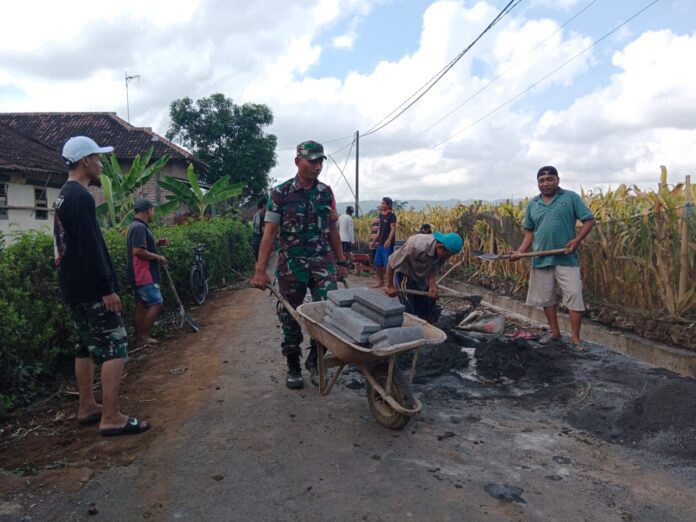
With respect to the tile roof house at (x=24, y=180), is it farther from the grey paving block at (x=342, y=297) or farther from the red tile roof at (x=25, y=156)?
the grey paving block at (x=342, y=297)

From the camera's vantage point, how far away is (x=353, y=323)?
11.0 feet

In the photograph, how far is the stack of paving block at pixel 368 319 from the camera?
10.6ft

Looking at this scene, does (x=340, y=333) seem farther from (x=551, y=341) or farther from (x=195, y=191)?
(x=195, y=191)

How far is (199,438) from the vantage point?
11.0 ft

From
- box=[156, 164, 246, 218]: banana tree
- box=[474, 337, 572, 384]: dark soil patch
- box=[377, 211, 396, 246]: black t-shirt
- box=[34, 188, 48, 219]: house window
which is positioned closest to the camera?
box=[474, 337, 572, 384]: dark soil patch

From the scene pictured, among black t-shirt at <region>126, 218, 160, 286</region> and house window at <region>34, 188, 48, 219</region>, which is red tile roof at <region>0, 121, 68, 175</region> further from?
black t-shirt at <region>126, 218, 160, 286</region>

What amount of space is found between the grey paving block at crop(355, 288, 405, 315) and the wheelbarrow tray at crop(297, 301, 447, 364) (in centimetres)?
27

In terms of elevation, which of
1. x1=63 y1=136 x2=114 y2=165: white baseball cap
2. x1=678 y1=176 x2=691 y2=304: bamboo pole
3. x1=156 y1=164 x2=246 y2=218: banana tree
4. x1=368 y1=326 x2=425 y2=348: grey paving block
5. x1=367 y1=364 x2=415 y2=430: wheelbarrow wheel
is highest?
x1=156 y1=164 x2=246 y2=218: banana tree

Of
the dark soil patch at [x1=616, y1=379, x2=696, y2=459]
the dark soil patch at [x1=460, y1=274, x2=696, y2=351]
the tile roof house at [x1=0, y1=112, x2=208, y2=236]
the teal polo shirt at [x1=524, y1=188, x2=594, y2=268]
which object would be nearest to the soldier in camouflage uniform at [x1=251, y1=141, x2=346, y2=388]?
the dark soil patch at [x1=616, y1=379, x2=696, y2=459]

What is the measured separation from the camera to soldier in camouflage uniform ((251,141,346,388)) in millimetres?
4258

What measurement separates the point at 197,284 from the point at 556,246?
6012 millimetres

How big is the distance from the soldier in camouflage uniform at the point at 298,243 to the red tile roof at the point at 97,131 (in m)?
21.4

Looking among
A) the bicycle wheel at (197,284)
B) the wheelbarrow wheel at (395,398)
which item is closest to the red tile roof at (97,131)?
the bicycle wheel at (197,284)

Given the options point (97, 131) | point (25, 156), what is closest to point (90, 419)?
point (25, 156)
